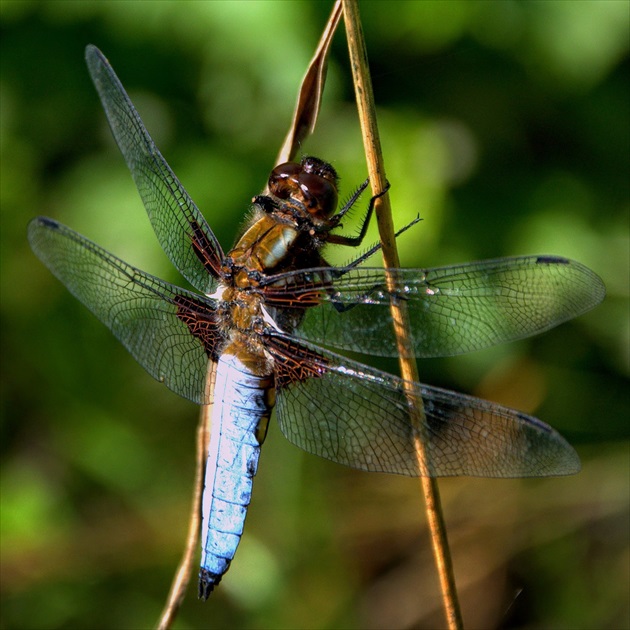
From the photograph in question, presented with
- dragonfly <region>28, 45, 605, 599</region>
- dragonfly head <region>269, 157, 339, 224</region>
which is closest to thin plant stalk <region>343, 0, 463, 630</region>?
dragonfly <region>28, 45, 605, 599</region>

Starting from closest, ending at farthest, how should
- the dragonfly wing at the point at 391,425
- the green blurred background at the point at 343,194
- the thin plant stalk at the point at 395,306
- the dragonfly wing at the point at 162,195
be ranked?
the thin plant stalk at the point at 395,306 → the dragonfly wing at the point at 391,425 → the dragonfly wing at the point at 162,195 → the green blurred background at the point at 343,194

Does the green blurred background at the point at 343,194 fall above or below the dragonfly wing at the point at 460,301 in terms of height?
above

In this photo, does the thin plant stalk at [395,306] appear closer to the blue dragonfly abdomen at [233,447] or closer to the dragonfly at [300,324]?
the dragonfly at [300,324]

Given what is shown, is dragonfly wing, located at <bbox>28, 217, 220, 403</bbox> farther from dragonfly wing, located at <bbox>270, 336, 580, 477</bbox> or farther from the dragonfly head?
the dragonfly head

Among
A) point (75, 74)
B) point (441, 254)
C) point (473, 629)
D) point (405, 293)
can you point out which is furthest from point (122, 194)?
point (473, 629)

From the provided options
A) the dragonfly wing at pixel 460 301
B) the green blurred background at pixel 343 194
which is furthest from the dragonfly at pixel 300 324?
the green blurred background at pixel 343 194

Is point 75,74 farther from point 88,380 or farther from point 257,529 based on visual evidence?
point 257,529

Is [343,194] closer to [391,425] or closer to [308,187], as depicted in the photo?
[308,187]

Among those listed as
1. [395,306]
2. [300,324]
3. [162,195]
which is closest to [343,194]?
[162,195]
